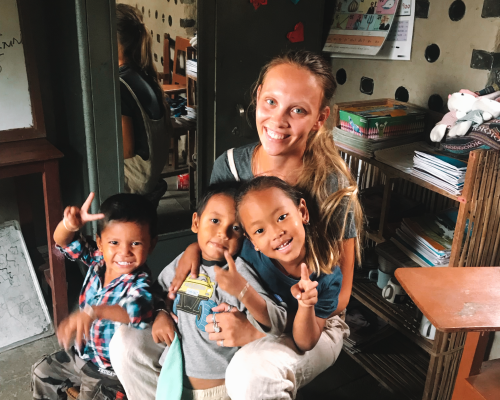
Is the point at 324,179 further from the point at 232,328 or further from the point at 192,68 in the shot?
the point at 192,68

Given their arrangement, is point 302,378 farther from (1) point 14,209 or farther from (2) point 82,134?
(1) point 14,209

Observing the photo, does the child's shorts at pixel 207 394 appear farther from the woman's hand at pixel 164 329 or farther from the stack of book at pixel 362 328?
the stack of book at pixel 362 328

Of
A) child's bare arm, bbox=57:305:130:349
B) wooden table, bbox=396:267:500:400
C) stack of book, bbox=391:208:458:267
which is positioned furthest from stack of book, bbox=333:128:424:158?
child's bare arm, bbox=57:305:130:349

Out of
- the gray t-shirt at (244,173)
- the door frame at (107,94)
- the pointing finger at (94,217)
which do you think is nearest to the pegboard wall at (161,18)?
the door frame at (107,94)

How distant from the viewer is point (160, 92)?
1.28 metres

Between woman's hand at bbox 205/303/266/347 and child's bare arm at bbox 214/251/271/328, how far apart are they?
4 cm

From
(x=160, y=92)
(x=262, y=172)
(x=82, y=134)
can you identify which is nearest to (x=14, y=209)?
(x=82, y=134)

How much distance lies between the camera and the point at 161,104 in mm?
1308

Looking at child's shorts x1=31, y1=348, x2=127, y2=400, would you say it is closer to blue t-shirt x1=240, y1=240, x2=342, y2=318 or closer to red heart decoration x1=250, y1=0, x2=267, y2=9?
blue t-shirt x1=240, y1=240, x2=342, y2=318

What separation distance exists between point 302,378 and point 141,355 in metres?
0.35

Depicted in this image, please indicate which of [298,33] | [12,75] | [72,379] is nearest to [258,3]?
[298,33]

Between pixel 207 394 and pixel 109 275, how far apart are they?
321 mm

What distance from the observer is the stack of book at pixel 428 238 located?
148cm

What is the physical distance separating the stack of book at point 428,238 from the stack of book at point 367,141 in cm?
26
